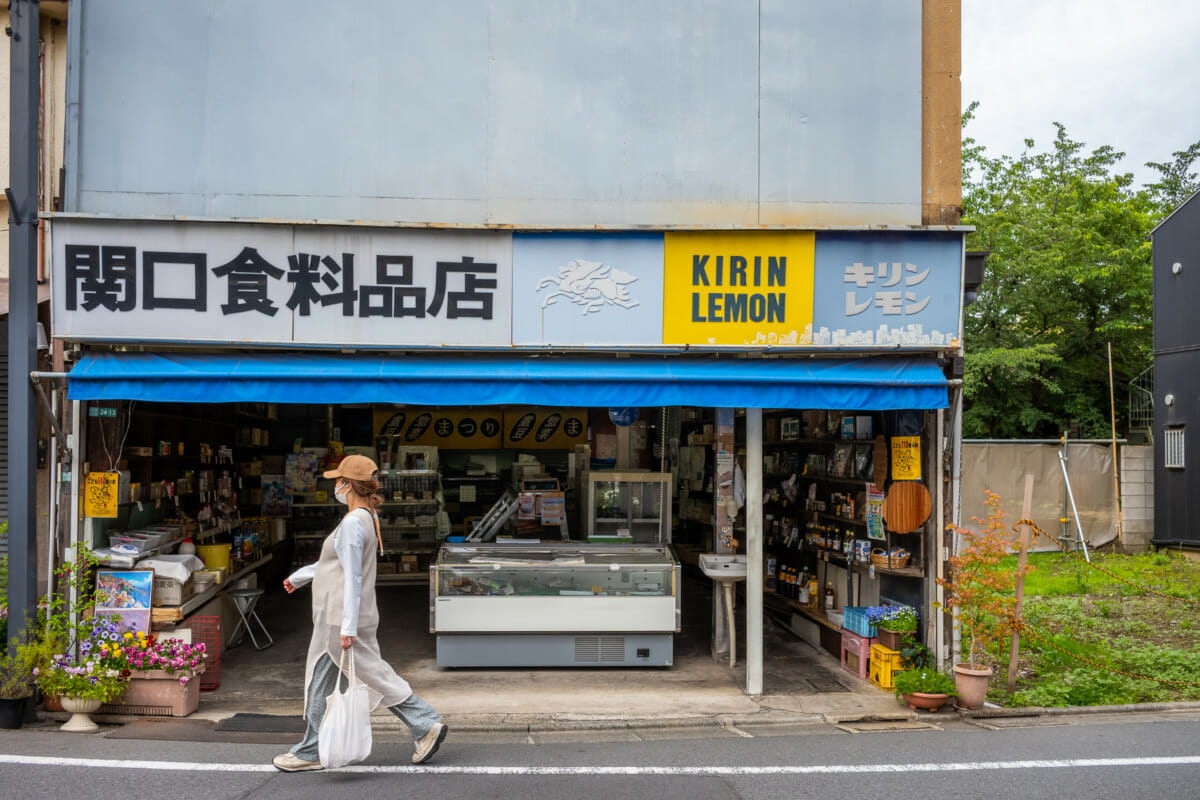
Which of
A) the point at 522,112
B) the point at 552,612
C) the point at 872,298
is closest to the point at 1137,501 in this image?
the point at 872,298

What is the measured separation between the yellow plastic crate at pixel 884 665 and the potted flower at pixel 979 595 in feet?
1.80

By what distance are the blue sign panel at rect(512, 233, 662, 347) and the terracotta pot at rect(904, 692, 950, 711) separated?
3.95 meters

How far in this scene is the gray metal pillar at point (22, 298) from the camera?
22.8ft

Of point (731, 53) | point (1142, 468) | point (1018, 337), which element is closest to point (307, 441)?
point (731, 53)

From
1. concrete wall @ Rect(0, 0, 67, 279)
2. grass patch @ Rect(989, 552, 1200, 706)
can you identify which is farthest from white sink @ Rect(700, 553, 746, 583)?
concrete wall @ Rect(0, 0, 67, 279)

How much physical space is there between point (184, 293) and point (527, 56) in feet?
12.5

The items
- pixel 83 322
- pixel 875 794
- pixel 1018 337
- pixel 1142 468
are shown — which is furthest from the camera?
pixel 1018 337

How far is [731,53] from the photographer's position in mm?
8195

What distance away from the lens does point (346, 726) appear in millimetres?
5375

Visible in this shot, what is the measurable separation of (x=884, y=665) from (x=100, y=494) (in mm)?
7363

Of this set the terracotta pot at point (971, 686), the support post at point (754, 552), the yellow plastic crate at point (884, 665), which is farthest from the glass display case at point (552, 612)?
the terracotta pot at point (971, 686)

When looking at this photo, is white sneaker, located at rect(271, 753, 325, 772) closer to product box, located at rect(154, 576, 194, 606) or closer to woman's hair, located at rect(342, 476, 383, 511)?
woman's hair, located at rect(342, 476, 383, 511)

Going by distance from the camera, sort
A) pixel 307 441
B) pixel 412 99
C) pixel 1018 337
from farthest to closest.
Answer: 1. pixel 1018 337
2. pixel 307 441
3. pixel 412 99

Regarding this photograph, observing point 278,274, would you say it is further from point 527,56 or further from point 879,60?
point 879,60
